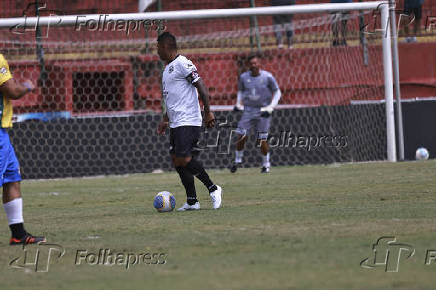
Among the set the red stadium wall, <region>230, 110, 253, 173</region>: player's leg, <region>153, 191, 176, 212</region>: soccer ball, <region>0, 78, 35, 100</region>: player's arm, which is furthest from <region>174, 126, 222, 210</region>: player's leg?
the red stadium wall

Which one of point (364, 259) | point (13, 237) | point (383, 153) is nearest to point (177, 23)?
point (383, 153)

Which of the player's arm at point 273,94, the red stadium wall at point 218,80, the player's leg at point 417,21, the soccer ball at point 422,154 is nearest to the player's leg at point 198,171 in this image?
the player's arm at point 273,94

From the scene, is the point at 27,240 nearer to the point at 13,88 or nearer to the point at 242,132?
the point at 13,88

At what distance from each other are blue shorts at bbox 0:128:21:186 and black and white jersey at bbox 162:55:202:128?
266 centimetres

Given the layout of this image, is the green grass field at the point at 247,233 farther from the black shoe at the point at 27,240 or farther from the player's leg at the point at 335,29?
the player's leg at the point at 335,29

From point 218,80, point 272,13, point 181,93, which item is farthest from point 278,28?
A: point 181,93

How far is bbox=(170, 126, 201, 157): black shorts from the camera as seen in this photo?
10.1 meters

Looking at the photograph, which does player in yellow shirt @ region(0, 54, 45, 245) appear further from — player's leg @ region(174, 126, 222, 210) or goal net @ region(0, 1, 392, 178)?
goal net @ region(0, 1, 392, 178)

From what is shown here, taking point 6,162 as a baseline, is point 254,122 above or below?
below

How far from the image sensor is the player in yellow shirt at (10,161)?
768 centimetres

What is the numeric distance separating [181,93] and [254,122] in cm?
828

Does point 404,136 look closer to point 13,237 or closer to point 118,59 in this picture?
point 118,59

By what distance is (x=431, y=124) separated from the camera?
1970cm

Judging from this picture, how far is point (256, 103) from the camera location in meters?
18.3
